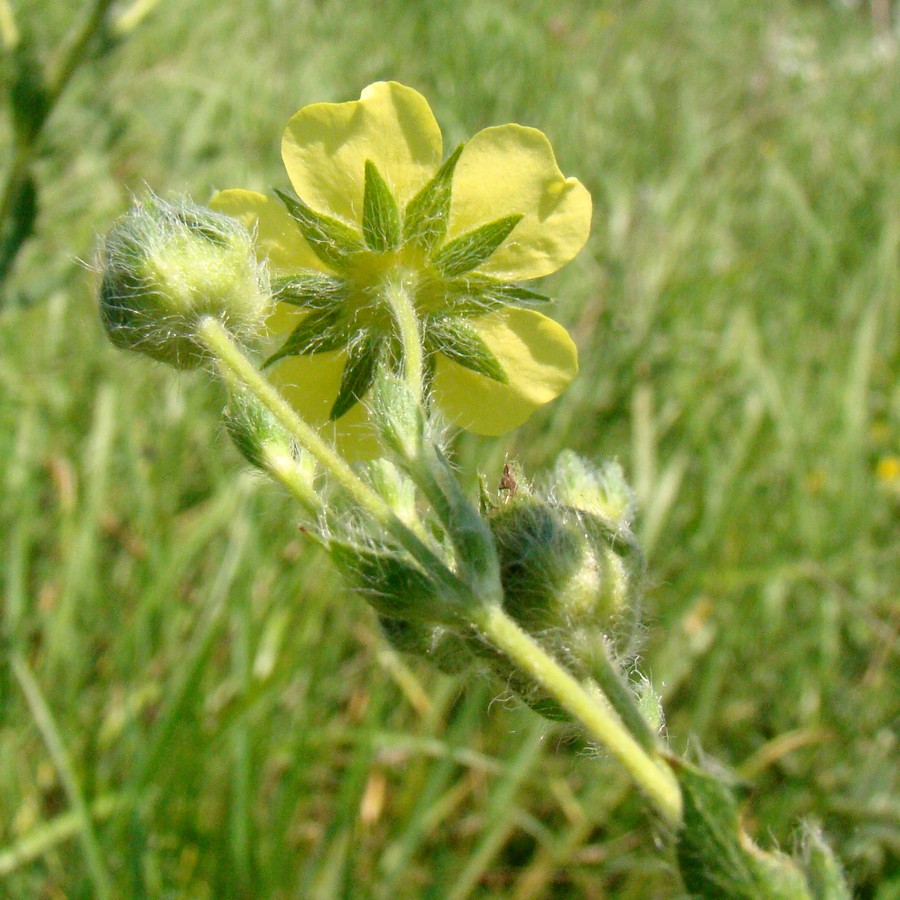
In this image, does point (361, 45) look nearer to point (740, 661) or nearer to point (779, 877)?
point (740, 661)

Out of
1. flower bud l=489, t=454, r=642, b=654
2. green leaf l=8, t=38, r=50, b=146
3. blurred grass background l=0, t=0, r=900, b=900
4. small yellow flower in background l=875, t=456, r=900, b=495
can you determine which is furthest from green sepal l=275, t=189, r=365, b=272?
small yellow flower in background l=875, t=456, r=900, b=495

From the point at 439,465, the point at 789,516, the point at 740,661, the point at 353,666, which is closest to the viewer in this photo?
the point at 439,465

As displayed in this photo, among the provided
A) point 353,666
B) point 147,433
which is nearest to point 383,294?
point 353,666

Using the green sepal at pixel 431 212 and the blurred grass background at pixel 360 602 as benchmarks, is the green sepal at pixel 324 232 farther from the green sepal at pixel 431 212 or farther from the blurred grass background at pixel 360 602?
the blurred grass background at pixel 360 602

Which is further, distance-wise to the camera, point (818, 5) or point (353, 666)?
point (818, 5)

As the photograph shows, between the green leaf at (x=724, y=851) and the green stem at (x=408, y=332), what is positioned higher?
the green stem at (x=408, y=332)

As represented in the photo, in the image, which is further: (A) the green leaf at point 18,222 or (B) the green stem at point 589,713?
(A) the green leaf at point 18,222

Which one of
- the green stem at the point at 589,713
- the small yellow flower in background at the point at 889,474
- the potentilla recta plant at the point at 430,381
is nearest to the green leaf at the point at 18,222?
the potentilla recta plant at the point at 430,381

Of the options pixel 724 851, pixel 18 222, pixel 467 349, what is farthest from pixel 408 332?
pixel 18 222
